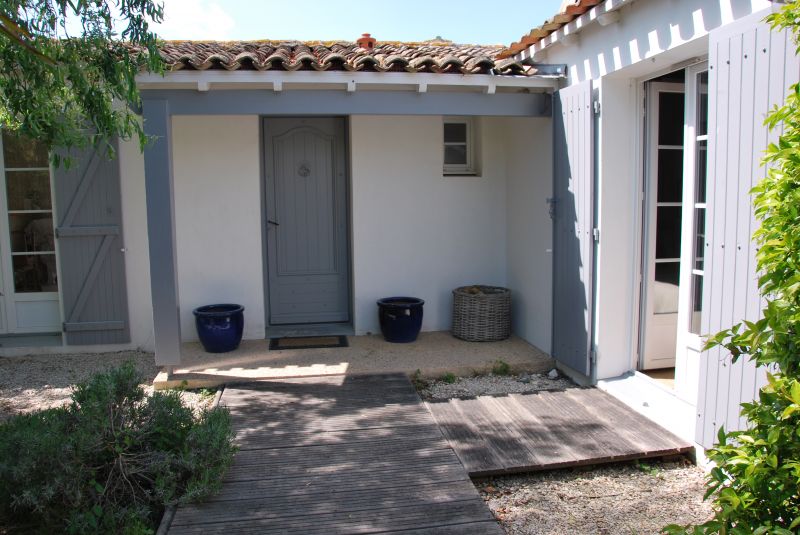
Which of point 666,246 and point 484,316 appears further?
point 484,316

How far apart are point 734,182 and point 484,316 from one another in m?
3.38

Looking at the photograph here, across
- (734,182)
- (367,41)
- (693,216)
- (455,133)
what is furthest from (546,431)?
(367,41)

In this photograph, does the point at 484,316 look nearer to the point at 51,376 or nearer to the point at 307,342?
the point at 307,342

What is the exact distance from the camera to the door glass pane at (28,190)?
6.46 meters

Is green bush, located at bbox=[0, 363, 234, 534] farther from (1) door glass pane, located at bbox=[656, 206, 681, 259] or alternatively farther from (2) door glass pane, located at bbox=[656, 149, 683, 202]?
(2) door glass pane, located at bbox=[656, 149, 683, 202]

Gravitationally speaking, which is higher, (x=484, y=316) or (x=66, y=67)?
(x=66, y=67)

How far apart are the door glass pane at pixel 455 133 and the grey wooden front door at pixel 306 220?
45.7 inches

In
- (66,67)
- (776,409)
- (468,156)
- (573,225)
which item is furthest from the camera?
(468,156)

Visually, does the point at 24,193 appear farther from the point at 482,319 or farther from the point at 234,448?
the point at 482,319

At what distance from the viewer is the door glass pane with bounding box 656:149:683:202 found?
4977 millimetres

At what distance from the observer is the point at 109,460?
3.48 metres

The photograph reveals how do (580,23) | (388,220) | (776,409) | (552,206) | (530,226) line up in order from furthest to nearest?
(388,220) < (530,226) < (552,206) < (580,23) < (776,409)

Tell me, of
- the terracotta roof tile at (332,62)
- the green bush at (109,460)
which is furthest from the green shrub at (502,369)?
the green bush at (109,460)

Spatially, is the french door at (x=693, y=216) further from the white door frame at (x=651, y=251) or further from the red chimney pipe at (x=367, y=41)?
the red chimney pipe at (x=367, y=41)
